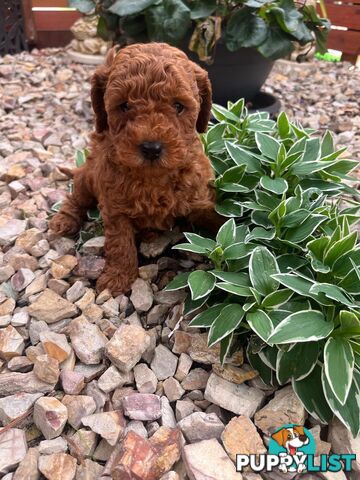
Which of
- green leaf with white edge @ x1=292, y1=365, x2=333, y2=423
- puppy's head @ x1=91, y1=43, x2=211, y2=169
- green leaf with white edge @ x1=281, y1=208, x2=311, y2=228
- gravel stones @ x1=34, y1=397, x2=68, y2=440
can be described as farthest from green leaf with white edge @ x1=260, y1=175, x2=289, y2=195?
gravel stones @ x1=34, y1=397, x2=68, y2=440

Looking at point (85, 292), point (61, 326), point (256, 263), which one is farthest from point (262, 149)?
point (61, 326)

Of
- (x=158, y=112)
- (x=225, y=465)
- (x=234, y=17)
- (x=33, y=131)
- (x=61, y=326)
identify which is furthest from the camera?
(x=33, y=131)

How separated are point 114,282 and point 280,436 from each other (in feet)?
3.57

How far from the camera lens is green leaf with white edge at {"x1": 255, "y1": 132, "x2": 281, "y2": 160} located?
252 centimetres

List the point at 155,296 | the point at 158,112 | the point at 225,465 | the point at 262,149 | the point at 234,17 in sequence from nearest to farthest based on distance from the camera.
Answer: the point at 225,465 → the point at 158,112 → the point at 155,296 → the point at 262,149 → the point at 234,17

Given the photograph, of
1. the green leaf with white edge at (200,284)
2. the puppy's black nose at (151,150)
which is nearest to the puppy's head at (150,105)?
the puppy's black nose at (151,150)

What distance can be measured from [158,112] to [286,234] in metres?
0.87

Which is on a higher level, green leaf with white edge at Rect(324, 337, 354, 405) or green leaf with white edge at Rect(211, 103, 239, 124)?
green leaf with white edge at Rect(211, 103, 239, 124)

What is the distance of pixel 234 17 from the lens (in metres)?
3.73

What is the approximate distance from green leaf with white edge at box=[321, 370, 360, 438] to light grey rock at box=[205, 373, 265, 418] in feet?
0.94

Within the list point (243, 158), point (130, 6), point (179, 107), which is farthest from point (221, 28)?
point (179, 107)

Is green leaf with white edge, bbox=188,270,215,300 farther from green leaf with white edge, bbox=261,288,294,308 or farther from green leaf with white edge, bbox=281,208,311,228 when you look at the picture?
green leaf with white edge, bbox=281,208,311,228

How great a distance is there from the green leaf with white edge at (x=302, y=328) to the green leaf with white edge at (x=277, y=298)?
0.12 meters

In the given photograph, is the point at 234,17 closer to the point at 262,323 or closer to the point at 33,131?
the point at 33,131
